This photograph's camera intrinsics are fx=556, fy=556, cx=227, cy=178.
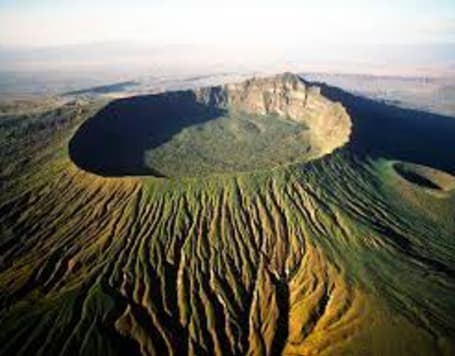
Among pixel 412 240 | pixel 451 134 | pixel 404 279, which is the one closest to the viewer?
pixel 404 279

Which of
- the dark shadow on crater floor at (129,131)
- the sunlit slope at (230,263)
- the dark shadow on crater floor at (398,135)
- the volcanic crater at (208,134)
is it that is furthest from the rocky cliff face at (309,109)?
the sunlit slope at (230,263)

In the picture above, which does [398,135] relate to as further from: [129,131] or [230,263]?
[230,263]

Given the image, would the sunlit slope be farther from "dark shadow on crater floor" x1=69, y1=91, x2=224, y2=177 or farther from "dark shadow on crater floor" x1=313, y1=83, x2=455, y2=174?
"dark shadow on crater floor" x1=313, y1=83, x2=455, y2=174

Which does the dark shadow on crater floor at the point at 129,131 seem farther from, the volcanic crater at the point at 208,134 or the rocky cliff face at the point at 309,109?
the rocky cliff face at the point at 309,109

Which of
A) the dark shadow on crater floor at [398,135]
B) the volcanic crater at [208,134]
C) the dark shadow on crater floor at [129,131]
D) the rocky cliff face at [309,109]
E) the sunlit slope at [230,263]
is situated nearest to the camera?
the sunlit slope at [230,263]

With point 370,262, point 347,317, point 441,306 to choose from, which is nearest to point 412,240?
point 370,262

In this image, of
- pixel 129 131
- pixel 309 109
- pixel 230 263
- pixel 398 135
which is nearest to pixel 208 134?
Answer: pixel 129 131

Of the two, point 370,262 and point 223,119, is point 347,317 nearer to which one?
point 370,262

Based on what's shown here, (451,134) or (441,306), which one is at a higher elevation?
(441,306)
